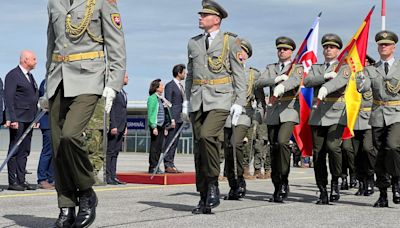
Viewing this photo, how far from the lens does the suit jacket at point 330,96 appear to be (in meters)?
8.93

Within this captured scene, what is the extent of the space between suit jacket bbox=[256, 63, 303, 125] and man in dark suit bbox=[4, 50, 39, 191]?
10.9 feet

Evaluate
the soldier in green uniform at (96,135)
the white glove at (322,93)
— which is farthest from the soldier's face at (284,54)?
the soldier in green uniform at (96,135)

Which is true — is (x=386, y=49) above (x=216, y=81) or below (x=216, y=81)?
above

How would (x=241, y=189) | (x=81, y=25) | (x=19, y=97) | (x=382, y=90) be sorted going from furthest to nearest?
1. (x=19, y=97)
2. (x=241, y=189)
3. (x=382, y=90)
4. (x=81, y=25)

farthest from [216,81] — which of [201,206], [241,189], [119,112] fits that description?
[119,112]

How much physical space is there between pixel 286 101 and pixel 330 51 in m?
0.83

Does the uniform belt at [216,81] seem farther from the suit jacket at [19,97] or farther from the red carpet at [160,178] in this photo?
the red carpet at [160,178]

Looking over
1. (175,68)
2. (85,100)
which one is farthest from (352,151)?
(85,100)

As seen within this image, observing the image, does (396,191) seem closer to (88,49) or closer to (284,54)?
(284,54)

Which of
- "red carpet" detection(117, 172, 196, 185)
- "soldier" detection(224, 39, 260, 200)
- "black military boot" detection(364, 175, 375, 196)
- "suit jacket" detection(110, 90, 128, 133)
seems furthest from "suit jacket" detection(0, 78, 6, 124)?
"black military boot" detection(364, 175, 375, 196)

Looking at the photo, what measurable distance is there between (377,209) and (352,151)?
339 centimetres

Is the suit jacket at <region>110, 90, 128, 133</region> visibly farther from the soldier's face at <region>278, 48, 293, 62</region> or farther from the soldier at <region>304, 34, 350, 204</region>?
the soldier at <region>304, 34, 350, 204</region>

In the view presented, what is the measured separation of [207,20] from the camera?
25.4 ft

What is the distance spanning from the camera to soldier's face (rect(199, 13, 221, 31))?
7723 mm
